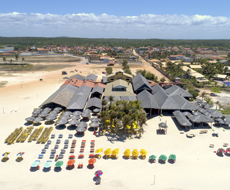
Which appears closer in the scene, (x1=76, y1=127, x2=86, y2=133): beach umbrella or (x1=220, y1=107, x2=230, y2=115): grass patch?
(x1=76, y1=127, x2=86, y2=133): beach umbrella

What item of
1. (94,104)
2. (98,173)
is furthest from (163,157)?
(94,104)

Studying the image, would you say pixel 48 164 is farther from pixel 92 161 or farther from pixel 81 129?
pixel 81 129

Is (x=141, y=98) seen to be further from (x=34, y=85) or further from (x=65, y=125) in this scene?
(x=34, y=85)

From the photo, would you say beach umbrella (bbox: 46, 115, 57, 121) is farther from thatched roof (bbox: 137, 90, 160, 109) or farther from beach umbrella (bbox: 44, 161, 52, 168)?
thatched roof (bbox: 137, 90, 160, 109)

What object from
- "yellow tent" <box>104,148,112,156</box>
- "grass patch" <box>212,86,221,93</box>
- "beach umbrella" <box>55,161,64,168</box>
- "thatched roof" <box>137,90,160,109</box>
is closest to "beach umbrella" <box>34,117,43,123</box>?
"beach umbrella" <box>55,161,64,168</box>

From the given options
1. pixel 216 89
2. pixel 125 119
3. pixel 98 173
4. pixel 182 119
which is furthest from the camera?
pixel 216 89

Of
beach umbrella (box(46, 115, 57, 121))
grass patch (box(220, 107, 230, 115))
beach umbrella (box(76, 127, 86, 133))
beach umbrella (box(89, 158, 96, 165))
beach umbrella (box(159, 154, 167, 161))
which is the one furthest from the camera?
grass patch (box(220, 107, 230, 115))

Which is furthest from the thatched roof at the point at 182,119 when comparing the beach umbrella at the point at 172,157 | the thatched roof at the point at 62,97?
the thatched roof at the point at 62,97

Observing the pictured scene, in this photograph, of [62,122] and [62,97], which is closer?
[62,122]

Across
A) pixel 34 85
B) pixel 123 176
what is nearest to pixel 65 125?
pixel 123 176
